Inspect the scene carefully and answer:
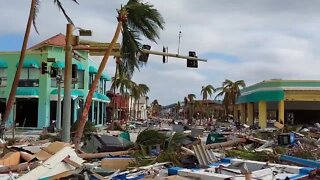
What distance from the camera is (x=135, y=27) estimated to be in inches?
822

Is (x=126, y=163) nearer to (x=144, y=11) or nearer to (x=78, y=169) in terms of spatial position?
(x=78, y=169)

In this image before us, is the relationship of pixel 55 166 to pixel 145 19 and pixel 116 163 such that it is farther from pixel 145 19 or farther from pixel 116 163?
pixel 145 19

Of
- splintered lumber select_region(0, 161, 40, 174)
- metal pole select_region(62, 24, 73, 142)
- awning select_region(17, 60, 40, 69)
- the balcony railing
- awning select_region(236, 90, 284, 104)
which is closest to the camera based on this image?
splintered lumber select_region(0, 161, 40, 174)

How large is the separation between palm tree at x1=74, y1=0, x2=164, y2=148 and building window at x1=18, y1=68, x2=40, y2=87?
28042 mm

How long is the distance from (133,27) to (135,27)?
89 mm

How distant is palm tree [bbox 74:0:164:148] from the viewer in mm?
20344

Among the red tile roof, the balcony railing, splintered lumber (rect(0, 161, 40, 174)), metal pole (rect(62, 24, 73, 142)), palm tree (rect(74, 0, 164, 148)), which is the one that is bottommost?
splintered lumber (rect(0, 161, 40, 174))

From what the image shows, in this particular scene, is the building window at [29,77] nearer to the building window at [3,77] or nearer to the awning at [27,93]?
the awning at [27,93]

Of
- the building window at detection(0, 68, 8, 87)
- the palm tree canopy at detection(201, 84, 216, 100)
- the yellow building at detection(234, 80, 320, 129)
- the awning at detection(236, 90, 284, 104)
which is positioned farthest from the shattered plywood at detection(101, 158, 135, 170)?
the palm tree canopy at detection(201, 84, 216, 100)

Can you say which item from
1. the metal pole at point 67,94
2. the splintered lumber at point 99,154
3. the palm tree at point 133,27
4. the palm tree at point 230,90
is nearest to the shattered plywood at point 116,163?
the splintered lumber at point 99,154

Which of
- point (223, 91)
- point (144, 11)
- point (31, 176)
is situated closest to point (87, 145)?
point (144, 11)

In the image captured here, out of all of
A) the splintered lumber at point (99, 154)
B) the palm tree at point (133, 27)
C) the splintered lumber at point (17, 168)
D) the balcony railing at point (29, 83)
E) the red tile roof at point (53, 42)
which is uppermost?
the red tile roof at point (53, 42)

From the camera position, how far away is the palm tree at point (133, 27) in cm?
2034

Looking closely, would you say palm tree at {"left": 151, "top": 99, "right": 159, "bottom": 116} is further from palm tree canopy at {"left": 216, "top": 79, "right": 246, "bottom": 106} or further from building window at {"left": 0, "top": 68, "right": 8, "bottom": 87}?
building window at {"left": 0, "top": 68, "right": 8, "bottom": 87}
